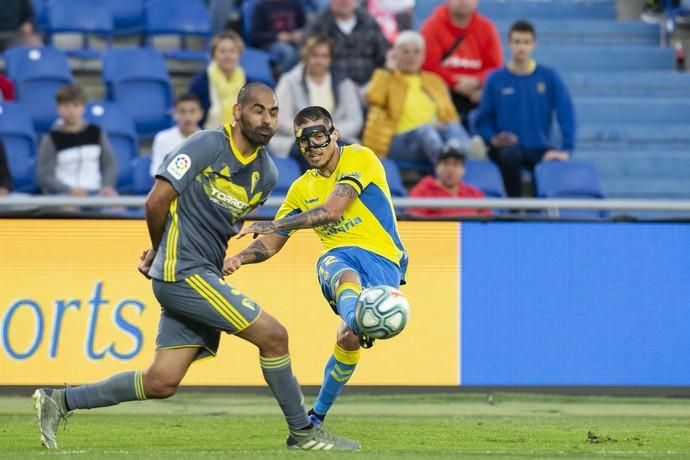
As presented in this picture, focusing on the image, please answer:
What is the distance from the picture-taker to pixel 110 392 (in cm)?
805

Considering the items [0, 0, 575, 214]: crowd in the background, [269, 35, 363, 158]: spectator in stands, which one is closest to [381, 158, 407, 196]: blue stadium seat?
[0, 0, 575, 214]: crowd in the background

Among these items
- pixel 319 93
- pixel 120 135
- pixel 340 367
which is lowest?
pixel 340 367

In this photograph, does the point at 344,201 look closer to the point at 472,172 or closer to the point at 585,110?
the point at 472,172

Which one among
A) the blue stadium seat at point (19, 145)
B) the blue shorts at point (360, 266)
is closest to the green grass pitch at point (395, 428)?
the blue shorts at point (360, 266)

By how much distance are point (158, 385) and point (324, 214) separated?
4.54 feet

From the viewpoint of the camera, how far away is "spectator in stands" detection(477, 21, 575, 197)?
559 inches

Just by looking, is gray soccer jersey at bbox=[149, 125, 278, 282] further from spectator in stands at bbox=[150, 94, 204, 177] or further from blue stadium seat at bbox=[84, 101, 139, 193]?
blue stadium seat at bbox=[84, 101, 139, 193]

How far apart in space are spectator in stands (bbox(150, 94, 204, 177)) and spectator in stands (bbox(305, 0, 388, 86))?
2.17 metres

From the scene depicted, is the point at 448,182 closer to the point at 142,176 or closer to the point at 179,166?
the point at 142,176

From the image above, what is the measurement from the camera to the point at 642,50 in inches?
682

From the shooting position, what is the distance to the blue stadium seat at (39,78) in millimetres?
14828

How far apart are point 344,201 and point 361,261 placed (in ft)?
1.60

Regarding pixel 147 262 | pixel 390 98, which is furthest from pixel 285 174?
pixel 147 262

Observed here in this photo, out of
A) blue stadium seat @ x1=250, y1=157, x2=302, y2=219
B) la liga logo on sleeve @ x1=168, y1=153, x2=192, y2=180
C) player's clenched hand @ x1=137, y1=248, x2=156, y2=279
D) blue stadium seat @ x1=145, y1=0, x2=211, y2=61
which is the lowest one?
blue stadium seat @ x1=250, y1=157, x2=302, y2=219
